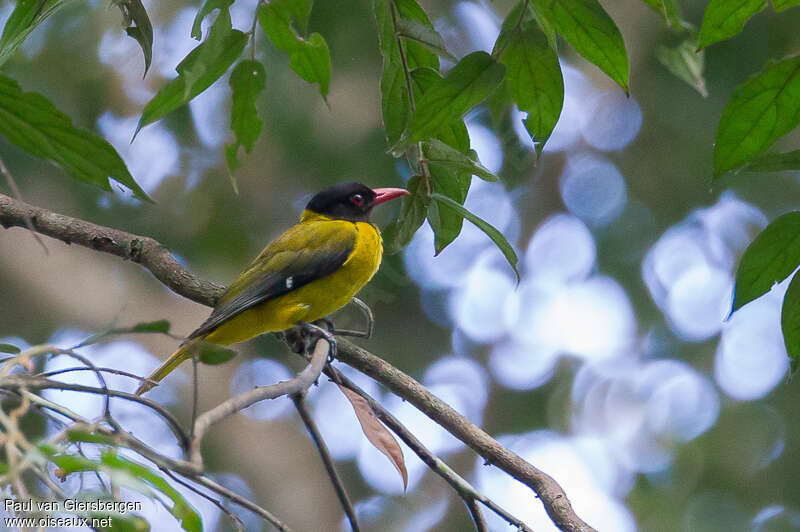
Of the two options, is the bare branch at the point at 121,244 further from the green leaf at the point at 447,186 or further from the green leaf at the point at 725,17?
the green leaf at the point at 725,17

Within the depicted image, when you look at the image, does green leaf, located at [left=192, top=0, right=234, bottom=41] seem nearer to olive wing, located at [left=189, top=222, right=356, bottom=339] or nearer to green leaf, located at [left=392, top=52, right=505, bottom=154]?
green leaf, located at [left=392, top=52, right=505, bottom=154]

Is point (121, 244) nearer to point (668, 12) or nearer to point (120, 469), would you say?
point (668, 12)

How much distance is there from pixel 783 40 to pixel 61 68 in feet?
16.1

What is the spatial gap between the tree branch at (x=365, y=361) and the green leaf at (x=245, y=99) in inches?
18.8

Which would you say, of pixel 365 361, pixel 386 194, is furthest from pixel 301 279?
pixel 365 361

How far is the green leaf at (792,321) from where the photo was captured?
1.64 m

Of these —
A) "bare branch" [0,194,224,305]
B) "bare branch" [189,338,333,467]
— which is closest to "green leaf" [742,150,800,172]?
"bare branch" [189,338,333,467]

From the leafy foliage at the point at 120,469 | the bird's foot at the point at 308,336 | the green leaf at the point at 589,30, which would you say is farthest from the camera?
the bird's foot at the point at 308,336

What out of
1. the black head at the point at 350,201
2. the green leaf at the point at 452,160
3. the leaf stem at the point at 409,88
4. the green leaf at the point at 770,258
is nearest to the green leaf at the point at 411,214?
the leaf stem at the point at 409,88

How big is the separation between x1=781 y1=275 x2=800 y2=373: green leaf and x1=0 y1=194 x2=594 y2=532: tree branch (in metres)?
0.55

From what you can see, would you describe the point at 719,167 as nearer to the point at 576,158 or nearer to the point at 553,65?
the point at 553,65

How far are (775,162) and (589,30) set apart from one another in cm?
41

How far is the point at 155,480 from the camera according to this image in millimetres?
944

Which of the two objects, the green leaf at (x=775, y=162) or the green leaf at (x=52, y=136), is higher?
the green leaf at (x=775, y=162)
